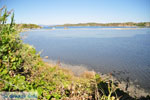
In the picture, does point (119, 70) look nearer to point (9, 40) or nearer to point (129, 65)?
point (129, 65)

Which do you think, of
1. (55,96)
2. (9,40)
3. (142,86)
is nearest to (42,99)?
(55,96)

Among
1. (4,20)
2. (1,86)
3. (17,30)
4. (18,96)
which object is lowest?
(18,96)

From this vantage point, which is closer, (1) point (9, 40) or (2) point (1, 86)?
(2) point (1, 86)

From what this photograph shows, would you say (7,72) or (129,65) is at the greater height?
(7,72)

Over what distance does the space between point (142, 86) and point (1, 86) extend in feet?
20.8

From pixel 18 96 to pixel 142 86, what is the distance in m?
5.99

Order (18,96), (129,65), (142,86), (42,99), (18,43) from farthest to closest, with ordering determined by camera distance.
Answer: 1. (129,65)
2. (142,86)
3. (18,43)
4. (42,99)
5. (18,96)

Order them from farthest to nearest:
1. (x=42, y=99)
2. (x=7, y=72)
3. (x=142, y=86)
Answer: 1. (x=142, y=86)
2. (x=7, y=72)
3. (x=42, y=99)

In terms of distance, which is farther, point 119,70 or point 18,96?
point 119,70

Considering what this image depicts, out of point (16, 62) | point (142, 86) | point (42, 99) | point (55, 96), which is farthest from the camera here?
point (142, 86)

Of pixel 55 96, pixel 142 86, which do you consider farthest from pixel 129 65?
pixel 55 96

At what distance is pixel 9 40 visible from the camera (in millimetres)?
3494

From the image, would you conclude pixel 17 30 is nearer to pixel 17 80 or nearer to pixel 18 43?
pixel 18 43

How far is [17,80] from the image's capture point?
2770 mm
